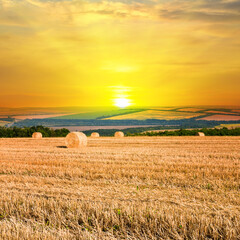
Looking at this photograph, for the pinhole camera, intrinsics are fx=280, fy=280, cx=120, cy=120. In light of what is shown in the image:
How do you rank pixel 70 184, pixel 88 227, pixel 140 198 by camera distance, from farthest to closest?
1. pixel 70 184
2. pixel 140 198
3. pixel 88 227

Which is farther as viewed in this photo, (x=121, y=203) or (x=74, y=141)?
(x=74, y=141)

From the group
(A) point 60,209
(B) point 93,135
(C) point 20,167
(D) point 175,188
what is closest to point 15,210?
(A) point 60,209

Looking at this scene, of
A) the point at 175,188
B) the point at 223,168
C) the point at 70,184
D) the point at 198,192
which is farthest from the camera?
the point at 223,168

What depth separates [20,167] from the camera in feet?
40.5

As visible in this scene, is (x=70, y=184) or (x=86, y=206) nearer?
(x=86, y=206)

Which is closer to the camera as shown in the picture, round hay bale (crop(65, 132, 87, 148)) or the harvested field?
the harvested field

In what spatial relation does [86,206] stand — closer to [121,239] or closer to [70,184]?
[121,239]

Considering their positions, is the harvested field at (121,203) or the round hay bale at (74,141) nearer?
the harvested field at (121,203)

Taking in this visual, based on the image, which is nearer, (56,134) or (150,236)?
(150,236)

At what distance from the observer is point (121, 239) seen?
4750 mm

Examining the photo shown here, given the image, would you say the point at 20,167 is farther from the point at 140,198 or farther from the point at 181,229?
the point at 181,229

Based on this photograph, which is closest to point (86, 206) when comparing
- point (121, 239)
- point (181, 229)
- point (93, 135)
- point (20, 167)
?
point (121, 239)

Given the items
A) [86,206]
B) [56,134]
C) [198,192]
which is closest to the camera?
[86,206]

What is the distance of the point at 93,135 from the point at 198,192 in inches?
1209
